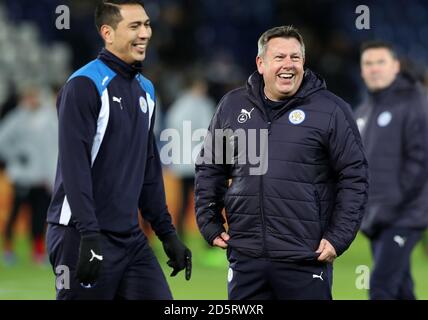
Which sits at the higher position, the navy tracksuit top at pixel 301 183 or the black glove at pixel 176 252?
the navy tracksuit top at pixel 301 183

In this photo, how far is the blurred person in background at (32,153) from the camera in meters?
13.1

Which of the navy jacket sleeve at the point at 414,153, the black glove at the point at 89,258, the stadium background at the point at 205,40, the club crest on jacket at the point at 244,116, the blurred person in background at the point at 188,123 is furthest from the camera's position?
the stadium background at the point at 205,40

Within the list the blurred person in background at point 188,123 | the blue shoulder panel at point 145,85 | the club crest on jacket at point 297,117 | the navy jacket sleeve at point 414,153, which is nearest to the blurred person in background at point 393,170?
the navy jacket sleeve at point 414,153

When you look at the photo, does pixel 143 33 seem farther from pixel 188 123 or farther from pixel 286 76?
pixel 188 123

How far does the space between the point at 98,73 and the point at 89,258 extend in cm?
98

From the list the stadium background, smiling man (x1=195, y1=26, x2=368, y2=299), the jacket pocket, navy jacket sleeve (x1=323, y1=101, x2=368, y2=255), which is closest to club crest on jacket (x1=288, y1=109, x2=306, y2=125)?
smiling man (x1=195, y1=26, x2=368, y2=299)

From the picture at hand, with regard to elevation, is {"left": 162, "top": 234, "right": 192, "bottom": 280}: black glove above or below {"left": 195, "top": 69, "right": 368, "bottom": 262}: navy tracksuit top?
below

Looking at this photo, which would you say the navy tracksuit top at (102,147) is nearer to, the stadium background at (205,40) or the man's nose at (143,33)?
the man's nose at (143,33)

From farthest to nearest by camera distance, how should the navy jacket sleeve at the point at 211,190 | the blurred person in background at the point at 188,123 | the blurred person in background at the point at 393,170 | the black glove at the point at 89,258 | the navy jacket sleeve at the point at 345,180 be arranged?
the blurred person in background at the point at 188,123 → the blurred person in background at the point at 393,170 → the navy jacket sleeve at the point at 211,190 → the navy jacket sleeve at the point at 345,180 → the black glove at the point at 89,258

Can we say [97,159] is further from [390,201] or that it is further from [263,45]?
[390,201]

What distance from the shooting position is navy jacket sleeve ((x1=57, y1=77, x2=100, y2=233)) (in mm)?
5418

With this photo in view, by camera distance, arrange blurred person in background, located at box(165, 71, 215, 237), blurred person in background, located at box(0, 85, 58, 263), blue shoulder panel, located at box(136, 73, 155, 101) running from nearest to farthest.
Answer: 1. blue shoulder panel, located at box(136, 73, 155, 101)
2. blurred person in background, located at box(0, 85, 58, 263)
3. blurred person in background, located at box(165, 71, 215, 237)

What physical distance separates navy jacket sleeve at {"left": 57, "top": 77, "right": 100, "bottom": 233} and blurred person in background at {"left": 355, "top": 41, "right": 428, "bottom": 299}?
10.1 ft

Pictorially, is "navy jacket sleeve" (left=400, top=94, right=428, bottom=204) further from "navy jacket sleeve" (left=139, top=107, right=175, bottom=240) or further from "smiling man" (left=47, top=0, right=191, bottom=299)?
"smiling man" (left=47, top=0, right=191, bottom=299)
